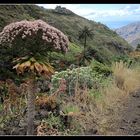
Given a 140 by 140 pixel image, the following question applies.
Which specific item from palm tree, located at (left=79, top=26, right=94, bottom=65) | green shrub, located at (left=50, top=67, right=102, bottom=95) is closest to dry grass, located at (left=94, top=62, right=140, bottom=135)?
green shrub, located at (left=50, top=67, right=102, bottom=95)

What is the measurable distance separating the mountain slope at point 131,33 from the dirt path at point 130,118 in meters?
0.88

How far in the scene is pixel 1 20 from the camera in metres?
7.92

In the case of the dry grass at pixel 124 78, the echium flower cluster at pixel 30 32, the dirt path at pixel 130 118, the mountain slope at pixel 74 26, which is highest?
the echium flower cluster at pixel 30 32

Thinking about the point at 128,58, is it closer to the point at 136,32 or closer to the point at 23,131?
the point at 136,32

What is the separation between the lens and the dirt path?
6051mm

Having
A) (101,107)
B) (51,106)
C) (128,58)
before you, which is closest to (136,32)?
(128,58)

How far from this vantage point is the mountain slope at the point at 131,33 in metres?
6.75

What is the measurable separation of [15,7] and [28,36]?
10.5 feet

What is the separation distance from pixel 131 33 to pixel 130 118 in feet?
4.45

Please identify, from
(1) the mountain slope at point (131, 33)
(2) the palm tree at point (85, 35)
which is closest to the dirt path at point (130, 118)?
(1) the mountain slope at point (131, 33)

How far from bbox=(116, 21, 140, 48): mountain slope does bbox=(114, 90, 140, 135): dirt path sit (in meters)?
0.88

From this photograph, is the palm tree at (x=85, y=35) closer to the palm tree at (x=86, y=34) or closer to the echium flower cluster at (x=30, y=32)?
the palm tree at (x=86, y=34)

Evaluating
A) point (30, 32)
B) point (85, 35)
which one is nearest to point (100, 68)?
point (85, 35)

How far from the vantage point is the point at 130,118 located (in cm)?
639
